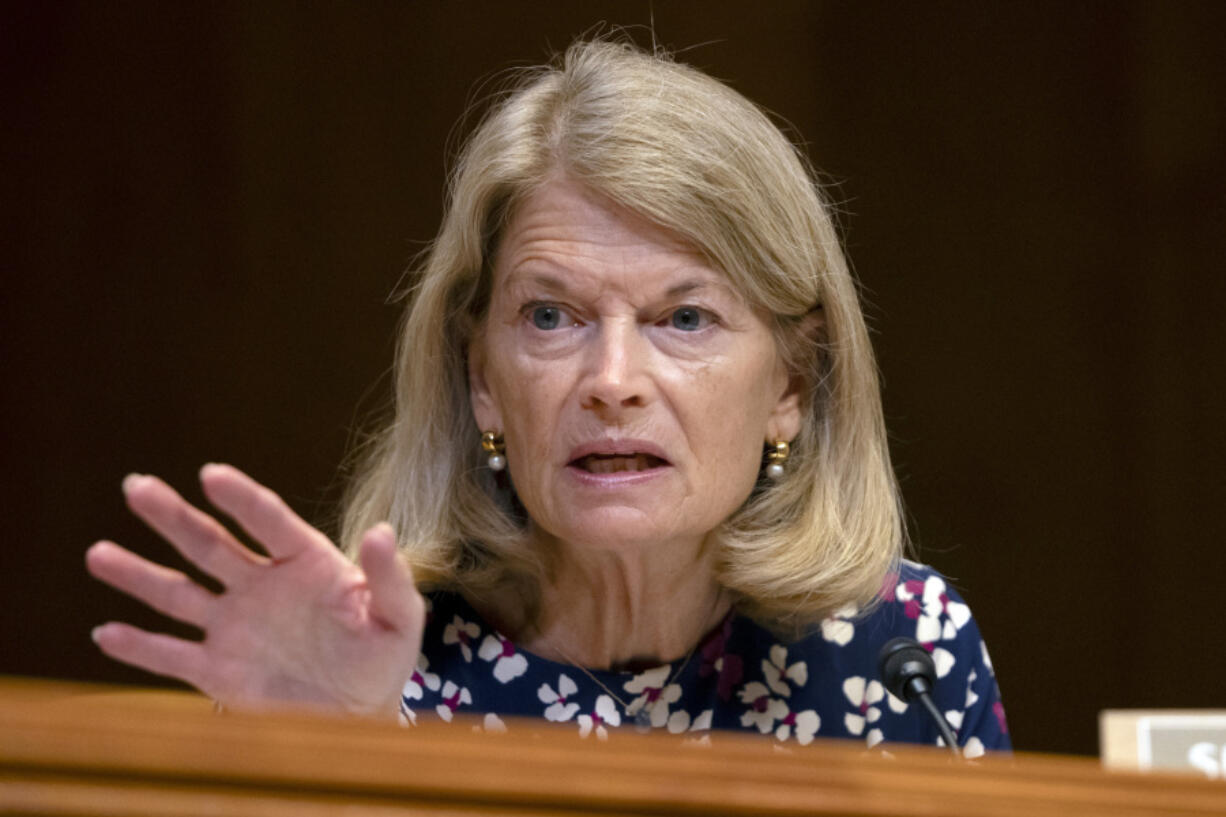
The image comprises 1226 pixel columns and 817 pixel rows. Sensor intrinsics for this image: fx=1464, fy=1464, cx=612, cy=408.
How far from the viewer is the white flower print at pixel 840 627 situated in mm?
1745

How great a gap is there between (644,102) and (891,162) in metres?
1.85

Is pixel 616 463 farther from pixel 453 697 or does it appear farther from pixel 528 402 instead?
pixel 453 697

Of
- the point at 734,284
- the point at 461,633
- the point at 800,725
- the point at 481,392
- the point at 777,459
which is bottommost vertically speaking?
the point at 800,725

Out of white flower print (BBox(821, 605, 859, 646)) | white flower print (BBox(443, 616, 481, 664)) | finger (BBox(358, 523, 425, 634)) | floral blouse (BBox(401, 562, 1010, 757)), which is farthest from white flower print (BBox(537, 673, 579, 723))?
finger (BBox(358, 523, 425, 634))

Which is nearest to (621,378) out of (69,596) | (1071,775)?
(1071,775)

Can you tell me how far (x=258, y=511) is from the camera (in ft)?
3.13

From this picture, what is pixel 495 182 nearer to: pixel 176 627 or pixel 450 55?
pixel 450 55

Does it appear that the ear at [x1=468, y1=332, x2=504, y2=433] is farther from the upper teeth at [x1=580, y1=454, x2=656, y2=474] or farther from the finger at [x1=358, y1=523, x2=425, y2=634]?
the finger at [x1=358, y1=523, x2=425, y2=634]

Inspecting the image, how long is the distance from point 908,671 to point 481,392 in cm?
58

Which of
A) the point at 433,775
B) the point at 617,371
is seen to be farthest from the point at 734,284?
the point at 433,775

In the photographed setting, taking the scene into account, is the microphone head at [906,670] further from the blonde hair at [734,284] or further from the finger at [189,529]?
the finger at [189,529]

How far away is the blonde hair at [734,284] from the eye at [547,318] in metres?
0.12

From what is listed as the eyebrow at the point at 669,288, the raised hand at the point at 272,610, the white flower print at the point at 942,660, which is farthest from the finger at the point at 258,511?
the white flower print at the point at 942,660

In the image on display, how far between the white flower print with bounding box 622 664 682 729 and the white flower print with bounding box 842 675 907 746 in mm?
201
